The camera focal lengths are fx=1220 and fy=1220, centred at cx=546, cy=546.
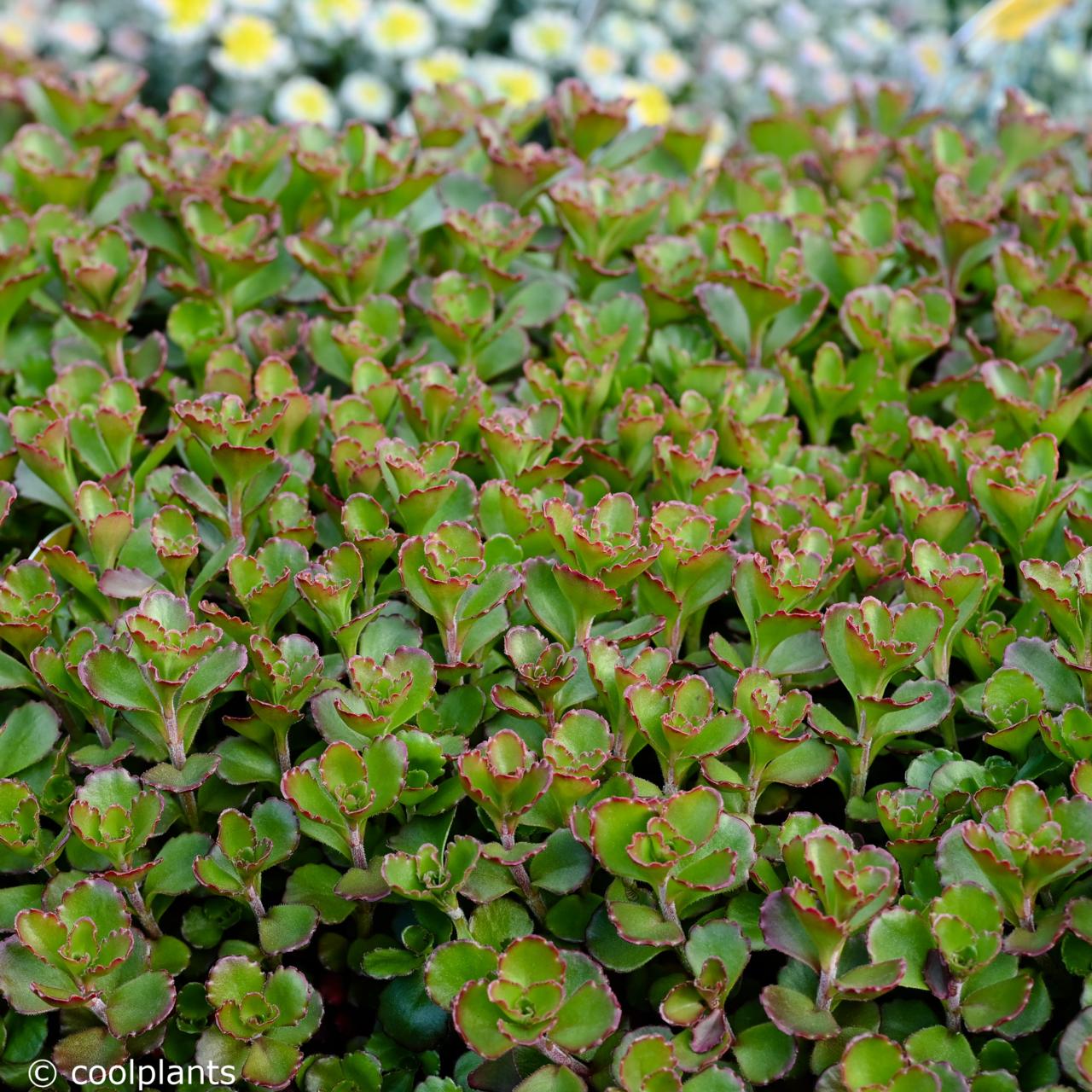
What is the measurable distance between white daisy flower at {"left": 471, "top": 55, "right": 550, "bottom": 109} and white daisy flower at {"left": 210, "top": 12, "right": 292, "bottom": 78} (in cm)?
71

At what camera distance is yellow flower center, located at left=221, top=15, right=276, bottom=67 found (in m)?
4.27

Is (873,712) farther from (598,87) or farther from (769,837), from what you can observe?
(598,87)

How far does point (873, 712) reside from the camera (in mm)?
1223

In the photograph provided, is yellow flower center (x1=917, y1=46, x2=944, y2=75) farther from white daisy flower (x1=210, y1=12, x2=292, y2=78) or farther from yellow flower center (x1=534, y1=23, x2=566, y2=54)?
white daisy flower (x1=210, y1=12, x2=292, y2=78)

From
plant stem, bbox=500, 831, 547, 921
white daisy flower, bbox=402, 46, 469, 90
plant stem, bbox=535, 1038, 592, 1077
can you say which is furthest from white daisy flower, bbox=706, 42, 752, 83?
plant stem, bbox=535, 1038, 592, 1077

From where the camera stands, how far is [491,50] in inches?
192

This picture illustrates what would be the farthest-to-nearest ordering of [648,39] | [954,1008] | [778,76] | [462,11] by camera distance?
[648,39] → [778,76] → [462,11] → [954,1008]

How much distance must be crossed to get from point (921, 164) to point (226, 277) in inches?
45.7

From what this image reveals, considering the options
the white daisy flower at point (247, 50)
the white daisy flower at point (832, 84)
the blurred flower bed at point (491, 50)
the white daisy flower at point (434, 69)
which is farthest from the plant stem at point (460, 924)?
the white daisy flower at point (832, 84)

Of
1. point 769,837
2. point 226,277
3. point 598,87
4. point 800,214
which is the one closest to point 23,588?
point 226,277

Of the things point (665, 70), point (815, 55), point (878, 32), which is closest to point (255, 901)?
point (665, 70)

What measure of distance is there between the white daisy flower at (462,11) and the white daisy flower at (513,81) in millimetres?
183

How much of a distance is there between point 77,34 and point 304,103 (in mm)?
1041

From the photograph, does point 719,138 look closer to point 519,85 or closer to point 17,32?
point 519,85
